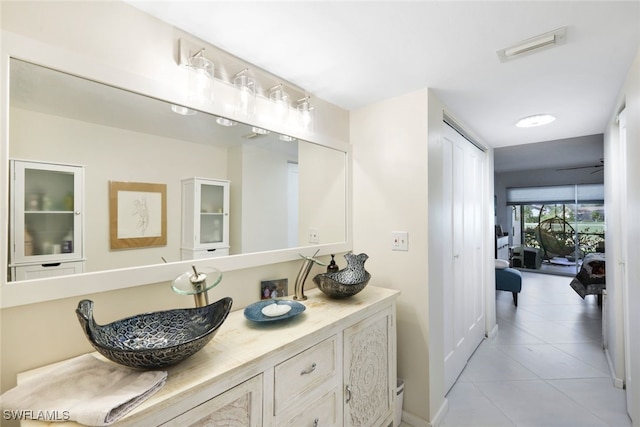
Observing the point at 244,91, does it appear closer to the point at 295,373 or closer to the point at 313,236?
the point at 313,236

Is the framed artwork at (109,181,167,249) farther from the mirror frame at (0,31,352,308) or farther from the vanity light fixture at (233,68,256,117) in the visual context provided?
the vanity light fixture at (233,68,256,117)

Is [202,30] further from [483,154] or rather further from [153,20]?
[483,154]

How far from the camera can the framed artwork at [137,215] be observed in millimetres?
1114

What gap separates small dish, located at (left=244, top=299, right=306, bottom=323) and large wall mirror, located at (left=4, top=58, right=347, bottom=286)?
0.30m

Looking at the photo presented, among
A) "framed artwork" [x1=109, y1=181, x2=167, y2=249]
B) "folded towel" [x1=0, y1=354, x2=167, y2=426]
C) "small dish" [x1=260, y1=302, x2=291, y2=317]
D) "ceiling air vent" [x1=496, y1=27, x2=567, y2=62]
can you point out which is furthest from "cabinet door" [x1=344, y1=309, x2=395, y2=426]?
"ceiling air vent" [x1=496, y1=27, x2=567, y2=62]

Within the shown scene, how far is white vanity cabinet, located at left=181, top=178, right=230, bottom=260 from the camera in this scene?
4.34 ft

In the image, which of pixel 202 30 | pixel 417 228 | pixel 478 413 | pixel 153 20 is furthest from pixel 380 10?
pixel 478 413

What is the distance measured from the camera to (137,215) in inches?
46.5

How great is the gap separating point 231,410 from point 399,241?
140cm

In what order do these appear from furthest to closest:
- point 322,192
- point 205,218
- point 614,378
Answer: point 614,378
point 322,192
point 205,218

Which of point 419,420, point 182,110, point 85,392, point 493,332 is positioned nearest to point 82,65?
point 182,110

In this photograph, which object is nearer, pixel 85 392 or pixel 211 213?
pixel 85 392

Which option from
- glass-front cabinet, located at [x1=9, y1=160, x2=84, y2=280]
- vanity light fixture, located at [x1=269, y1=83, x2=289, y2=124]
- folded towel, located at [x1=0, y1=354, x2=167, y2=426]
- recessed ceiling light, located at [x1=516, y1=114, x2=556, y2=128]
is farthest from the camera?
recessed ceiling light, located at [x1=516, y1=114, x2=556, y2=128]

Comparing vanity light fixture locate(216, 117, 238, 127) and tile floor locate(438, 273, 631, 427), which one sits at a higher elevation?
vanity light fixture locate(216, 117, 238, 127)
